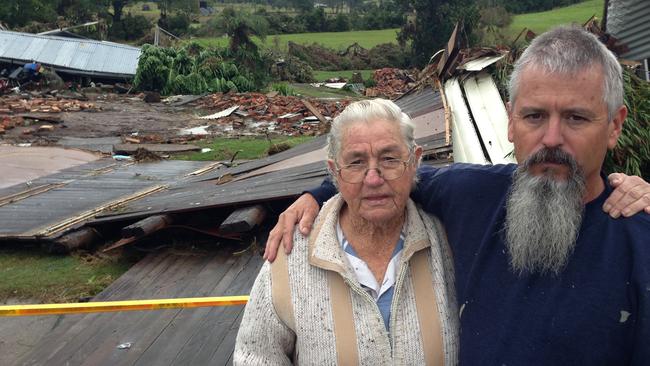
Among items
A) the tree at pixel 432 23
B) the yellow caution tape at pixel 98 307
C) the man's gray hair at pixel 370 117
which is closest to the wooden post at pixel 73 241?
the yellow caution tape at pixel 98 307

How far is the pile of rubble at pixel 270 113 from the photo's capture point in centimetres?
1848

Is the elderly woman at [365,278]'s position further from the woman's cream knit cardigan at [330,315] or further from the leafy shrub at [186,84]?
the leafy shrub at [186,84]

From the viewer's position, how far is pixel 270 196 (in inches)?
216

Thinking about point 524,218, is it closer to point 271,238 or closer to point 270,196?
point 271,238

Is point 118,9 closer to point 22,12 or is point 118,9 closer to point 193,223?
→ point 22,12

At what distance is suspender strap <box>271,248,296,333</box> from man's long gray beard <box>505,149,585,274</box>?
0.73m

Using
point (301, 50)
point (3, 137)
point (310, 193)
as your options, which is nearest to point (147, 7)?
point (301, 50)

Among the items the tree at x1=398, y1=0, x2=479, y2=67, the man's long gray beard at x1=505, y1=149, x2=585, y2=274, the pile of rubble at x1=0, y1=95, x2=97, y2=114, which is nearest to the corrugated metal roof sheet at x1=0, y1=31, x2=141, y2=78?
the pile of rubble at x1=0, y1=95, x2=97, y2=114

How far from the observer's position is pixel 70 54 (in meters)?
31.1

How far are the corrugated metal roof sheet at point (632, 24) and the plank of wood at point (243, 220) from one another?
561 cm

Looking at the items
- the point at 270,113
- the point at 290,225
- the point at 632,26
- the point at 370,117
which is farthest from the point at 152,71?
the point at 370,117

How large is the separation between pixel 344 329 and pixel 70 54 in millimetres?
32901

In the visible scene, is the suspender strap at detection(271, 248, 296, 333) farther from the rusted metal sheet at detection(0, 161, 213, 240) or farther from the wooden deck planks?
the rusted metal sheet at detection(0, 161, 213, 240)

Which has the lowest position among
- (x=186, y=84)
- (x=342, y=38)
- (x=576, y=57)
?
(x=342, y=38)
